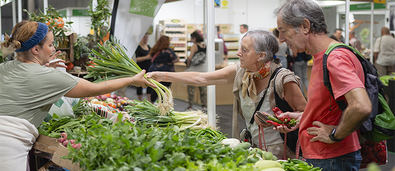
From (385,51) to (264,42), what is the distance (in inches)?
336

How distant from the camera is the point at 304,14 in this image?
2121 millimetres

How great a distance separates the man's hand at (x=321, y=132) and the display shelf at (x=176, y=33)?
16.1 ft

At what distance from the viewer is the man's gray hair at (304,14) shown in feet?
6.95

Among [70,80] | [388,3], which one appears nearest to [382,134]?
[70,80]

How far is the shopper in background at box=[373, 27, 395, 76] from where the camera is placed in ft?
34.0

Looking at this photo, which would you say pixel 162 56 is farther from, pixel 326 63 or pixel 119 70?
pixel 326 63

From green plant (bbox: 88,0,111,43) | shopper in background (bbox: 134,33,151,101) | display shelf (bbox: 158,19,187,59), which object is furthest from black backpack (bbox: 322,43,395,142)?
shopper in background (bbox: 134,33,151,101)

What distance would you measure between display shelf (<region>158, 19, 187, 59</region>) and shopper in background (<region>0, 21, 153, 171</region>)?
3969mm

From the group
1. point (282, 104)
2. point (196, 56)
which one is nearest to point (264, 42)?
point (282, 104)

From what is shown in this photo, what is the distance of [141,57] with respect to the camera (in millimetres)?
7160

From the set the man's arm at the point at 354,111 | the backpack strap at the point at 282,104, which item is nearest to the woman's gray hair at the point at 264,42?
the backpack strap at the point at 282,104

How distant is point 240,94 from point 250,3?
490 cm

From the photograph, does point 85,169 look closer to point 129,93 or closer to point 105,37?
point 105,37

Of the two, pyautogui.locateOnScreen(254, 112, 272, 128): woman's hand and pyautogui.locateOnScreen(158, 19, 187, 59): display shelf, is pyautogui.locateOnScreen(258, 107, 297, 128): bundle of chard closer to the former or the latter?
pyautogui.locateOnScreen(254, 112, 272, 128): woman's hand
